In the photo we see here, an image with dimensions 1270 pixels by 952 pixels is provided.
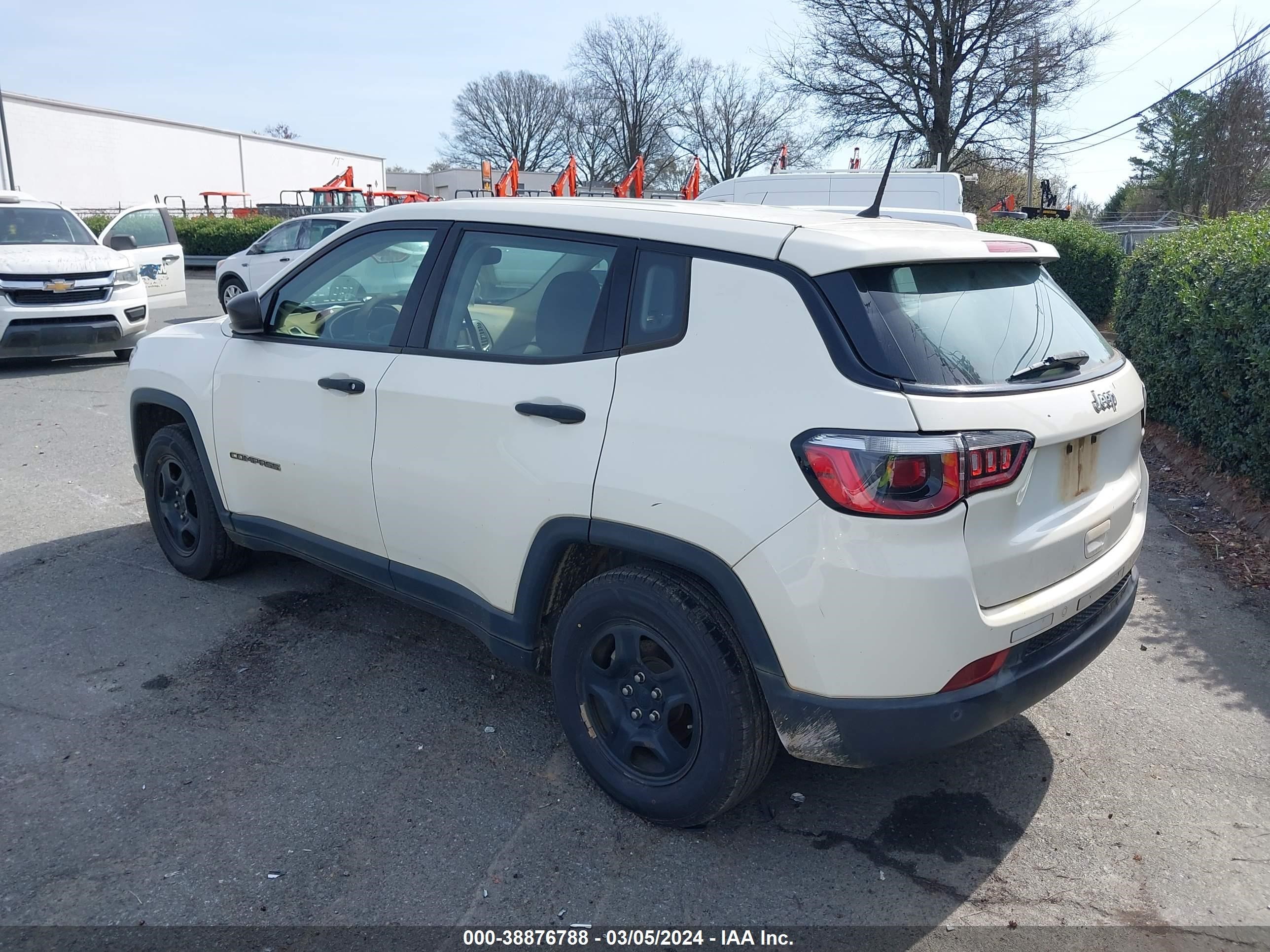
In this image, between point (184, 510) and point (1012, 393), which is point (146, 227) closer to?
point (184, 510)

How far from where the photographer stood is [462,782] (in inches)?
130

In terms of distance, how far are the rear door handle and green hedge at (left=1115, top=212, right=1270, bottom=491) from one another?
13.7 ft

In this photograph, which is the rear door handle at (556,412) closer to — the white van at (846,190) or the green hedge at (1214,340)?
the green hedge at (1214,340)

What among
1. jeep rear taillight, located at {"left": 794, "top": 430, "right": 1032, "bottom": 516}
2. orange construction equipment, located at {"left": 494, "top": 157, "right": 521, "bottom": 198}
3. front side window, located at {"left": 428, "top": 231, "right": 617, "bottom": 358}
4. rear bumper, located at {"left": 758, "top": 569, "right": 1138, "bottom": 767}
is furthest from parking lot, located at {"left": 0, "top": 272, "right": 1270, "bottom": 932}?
orange construction equipment, located at {"left": 494, "top": 157, "right": 521, "bottom": 198}

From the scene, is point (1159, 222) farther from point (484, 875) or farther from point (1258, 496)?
point (484, 875)

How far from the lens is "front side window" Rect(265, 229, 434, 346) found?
378cm

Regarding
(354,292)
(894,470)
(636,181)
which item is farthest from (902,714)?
(636,181)

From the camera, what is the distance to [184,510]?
Result: 4887mm

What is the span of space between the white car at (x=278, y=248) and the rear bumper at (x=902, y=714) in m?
16.0

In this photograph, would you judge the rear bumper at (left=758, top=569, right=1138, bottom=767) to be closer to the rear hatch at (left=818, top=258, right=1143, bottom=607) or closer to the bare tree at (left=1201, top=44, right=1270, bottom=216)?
the rear hatch at (left=818, top=258, right=1143, bottom=607)

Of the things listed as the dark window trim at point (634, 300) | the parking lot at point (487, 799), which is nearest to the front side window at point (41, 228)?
the parking lot at point (487, 799)

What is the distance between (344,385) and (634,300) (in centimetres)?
133

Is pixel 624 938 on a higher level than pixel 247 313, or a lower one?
lower

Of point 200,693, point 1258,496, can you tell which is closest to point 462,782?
point 200,693
